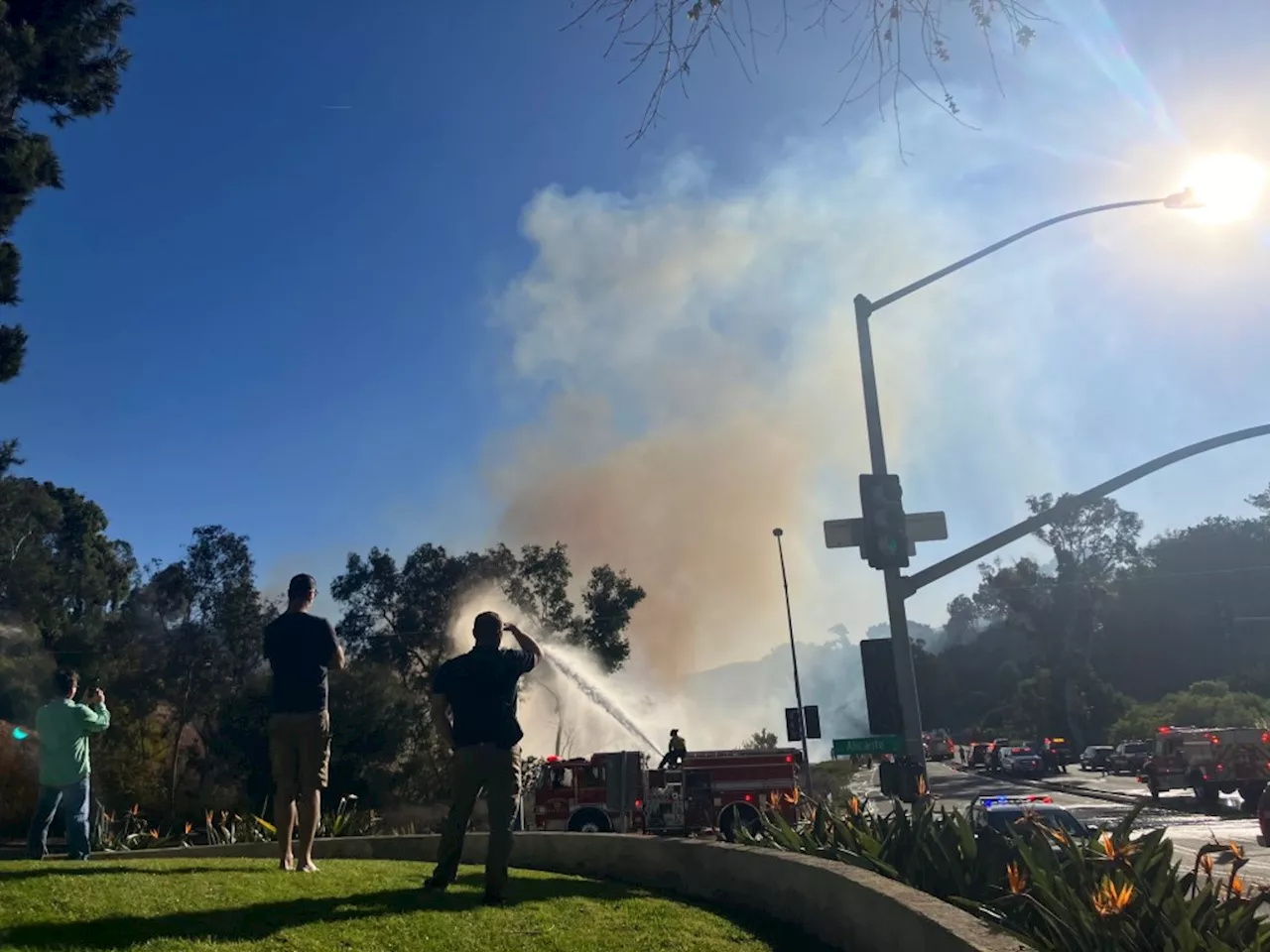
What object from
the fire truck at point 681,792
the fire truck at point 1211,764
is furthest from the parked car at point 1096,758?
the fire truck at point 681,792

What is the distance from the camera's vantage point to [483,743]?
5.66m

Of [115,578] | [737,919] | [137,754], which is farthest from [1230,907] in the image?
[115,578]

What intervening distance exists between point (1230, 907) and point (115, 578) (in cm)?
6126

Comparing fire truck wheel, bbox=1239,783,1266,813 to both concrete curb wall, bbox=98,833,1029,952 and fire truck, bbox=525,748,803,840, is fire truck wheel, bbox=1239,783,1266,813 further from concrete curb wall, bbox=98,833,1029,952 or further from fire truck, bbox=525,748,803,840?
concrete curb wall, bbox=98,833,1029,952

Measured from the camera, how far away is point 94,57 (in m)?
16.7

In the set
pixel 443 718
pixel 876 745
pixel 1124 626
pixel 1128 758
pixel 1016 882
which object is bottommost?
pixel 1128 758

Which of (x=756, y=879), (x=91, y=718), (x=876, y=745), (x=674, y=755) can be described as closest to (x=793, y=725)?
(x=674, y=755)

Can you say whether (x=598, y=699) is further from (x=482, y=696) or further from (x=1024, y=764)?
(x=482, y=696)

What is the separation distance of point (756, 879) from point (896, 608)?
3367 millimetres

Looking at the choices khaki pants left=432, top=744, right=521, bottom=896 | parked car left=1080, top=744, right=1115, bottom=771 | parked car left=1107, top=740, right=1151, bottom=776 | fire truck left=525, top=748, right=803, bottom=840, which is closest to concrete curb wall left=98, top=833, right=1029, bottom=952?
khaki pants left=432, top=744, right=521, bottom=896

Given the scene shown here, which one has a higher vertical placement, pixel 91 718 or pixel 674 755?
pixel 91 718

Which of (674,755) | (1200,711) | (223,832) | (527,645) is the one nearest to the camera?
(527,645)

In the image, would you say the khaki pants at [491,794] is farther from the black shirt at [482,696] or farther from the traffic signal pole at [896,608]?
the traffic signal pole at [896,608]

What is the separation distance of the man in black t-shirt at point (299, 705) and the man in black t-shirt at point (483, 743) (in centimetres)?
79
